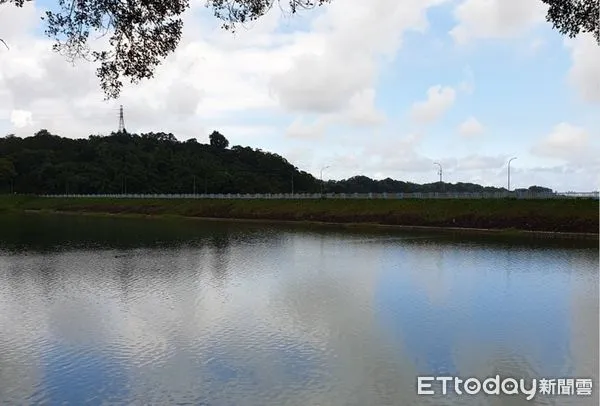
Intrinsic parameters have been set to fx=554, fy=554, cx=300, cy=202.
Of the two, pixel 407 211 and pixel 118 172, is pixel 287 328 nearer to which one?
pixel 407 211

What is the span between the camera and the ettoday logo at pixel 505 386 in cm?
1305

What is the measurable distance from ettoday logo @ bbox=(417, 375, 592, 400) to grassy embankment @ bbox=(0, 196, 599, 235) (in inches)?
1795

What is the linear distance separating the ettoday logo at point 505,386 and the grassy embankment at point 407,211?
45600 millimetres

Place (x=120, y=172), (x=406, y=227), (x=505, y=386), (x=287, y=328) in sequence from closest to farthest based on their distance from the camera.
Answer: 1. (x=505, y=386)
2. (x=287, y=328)
3. (x=406, y=227)
4. (x=120, y=172)

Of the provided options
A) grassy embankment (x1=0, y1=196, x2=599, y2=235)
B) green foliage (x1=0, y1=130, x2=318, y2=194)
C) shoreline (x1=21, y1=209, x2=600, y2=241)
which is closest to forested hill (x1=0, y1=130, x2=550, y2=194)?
green foliage (x1=0, y1=130, x2=318, y2=194)

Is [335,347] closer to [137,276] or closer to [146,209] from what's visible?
[137,276]

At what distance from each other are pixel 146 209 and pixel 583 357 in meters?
99.1

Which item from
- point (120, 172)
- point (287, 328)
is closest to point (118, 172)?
point (120, 172)

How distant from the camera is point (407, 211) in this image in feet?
238

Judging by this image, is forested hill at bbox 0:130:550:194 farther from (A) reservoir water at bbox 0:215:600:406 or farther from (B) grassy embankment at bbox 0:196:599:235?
(A) reservoir water at bbox 0:215:600:406

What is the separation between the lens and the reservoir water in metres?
13.3

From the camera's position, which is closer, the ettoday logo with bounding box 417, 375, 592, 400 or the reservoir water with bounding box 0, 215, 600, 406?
the ettoday logo with bounding box 417, 375, 592, 400

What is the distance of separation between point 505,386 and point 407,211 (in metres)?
60.0

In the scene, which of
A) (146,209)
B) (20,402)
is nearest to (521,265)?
(20,402)
